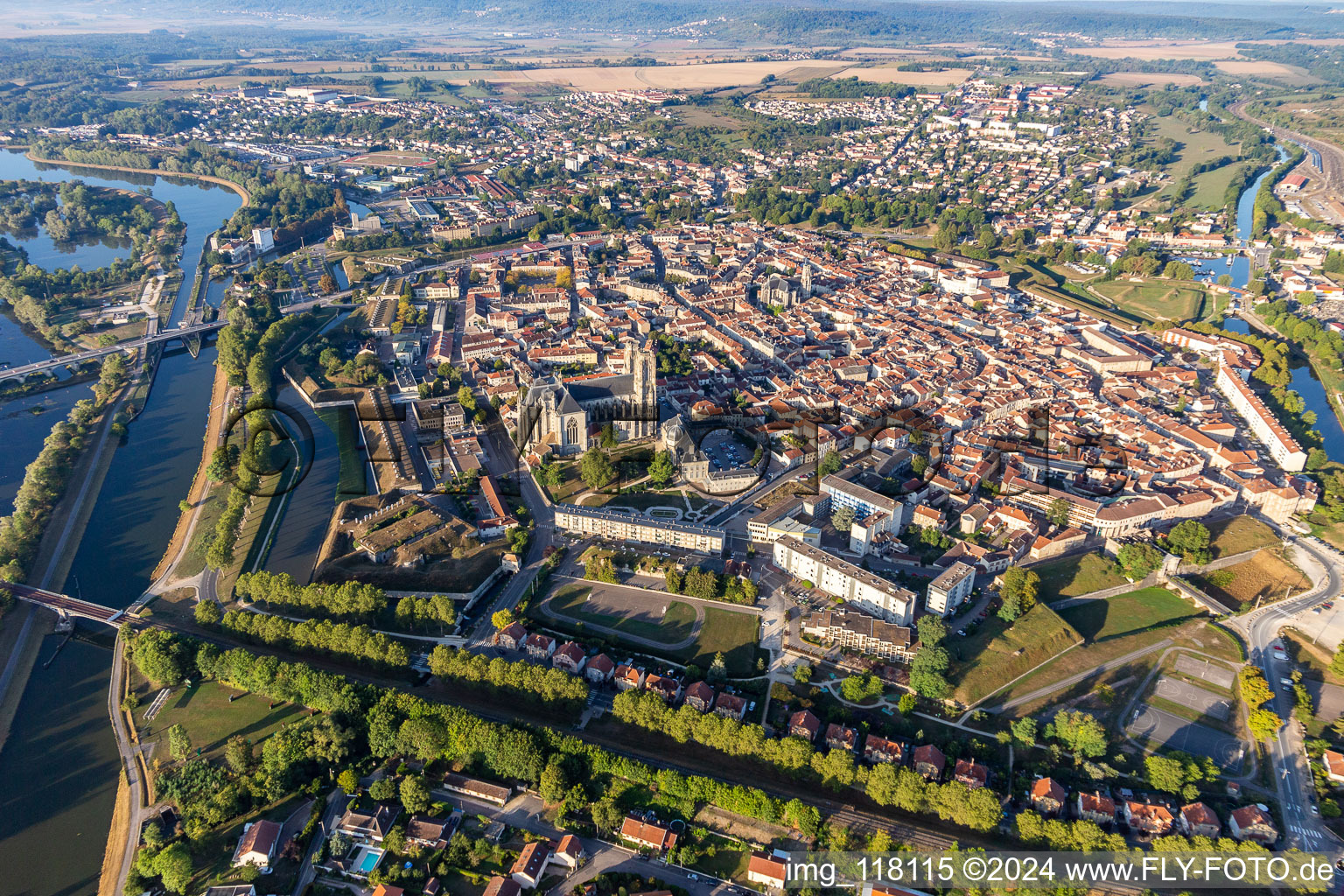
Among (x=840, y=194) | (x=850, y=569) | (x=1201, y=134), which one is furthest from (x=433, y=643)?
(x=1201, y=134)

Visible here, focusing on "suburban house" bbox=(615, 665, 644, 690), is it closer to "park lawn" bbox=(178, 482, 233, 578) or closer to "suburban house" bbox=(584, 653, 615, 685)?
"suburban house" bbox=(584, 653, 615, 685)

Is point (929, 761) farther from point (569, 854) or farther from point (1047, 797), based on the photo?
point (569, 854)

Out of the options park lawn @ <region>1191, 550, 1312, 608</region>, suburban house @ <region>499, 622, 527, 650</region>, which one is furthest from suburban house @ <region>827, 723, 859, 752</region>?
park lawn @ <region>1191, 550, 1312, 608</region>

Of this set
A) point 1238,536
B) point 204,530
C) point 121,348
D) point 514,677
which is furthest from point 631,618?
point 121,348

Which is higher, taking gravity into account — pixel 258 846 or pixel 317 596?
pixel 317 596

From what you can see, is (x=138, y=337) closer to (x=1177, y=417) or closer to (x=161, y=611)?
(x=161, y=611)
